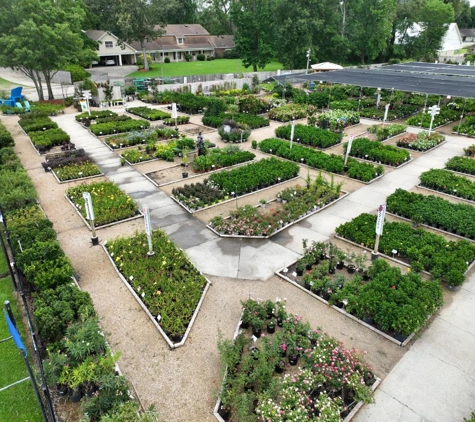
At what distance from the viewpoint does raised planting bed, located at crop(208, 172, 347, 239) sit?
1184 cm

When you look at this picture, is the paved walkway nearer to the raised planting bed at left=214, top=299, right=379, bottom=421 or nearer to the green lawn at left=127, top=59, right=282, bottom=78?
the raised planting bed at left=214, top=299, right=379, bottom=421

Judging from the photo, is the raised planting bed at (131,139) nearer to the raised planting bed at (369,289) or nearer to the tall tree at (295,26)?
the raised planting bed at (369,289)

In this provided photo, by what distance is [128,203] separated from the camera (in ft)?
43.6

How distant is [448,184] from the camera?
1456 centimetres

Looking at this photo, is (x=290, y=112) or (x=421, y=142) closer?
(x=421, y=142)

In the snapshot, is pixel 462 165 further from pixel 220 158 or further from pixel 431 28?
pixel 431 28

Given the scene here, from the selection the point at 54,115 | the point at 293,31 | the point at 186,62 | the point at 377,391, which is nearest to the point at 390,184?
the point at 377,391

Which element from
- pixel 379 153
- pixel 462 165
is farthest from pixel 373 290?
pixel 462 165

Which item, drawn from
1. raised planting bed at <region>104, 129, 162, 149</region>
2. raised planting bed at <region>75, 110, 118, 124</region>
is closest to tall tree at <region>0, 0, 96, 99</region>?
raised planting bed at <region>75, 110, 118, 124</region>

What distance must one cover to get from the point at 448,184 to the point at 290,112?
1385cm

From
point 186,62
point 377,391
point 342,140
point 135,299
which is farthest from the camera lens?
point 186,62

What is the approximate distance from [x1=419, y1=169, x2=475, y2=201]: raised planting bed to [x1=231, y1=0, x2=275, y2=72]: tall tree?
36.4 m

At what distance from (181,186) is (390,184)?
8.81 m

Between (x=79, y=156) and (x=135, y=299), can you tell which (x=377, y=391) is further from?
(x=79, y=156)
